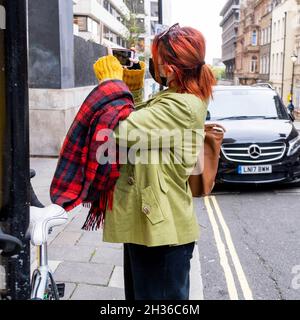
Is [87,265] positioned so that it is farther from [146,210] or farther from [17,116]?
[17,116]

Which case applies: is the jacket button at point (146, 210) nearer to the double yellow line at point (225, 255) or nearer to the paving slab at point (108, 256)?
the double yellow line at point (225, 255)

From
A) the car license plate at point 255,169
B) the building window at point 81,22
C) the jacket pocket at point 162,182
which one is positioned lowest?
the car license plate at point 255,169

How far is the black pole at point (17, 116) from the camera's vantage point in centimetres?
212

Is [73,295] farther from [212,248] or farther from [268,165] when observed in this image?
[268,165]

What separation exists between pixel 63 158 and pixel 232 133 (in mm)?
6475

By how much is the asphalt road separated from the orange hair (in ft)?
7.58

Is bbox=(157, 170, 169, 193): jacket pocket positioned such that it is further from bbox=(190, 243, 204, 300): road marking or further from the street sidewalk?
bbox=(190, 243, 204, 300): road marking

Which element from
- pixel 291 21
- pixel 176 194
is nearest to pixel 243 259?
Result: pixel 176 194

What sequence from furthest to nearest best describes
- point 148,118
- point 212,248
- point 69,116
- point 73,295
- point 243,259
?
point 69,116
point 212,248
point 243,259
point 73,295
point 148,118

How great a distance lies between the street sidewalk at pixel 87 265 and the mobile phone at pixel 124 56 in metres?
1.96

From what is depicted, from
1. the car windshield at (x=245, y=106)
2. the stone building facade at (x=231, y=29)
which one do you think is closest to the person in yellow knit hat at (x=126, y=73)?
the car windshield at (x=245, y=106)

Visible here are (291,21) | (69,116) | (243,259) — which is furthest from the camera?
(291,21)

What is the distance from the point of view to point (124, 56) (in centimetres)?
277

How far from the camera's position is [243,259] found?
5145 millimetres
